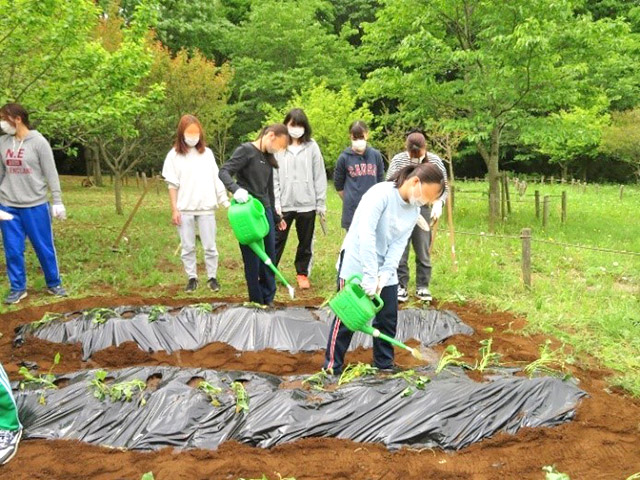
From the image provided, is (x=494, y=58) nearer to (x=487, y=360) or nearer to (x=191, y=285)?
(x=191, y=285)

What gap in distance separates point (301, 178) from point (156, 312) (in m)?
1.80

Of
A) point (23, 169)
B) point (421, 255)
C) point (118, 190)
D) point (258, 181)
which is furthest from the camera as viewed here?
point (118, 190)

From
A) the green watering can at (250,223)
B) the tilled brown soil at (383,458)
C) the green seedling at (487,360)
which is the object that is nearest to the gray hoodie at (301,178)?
the green watering can at (250,223)

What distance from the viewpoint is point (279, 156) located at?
5.00m

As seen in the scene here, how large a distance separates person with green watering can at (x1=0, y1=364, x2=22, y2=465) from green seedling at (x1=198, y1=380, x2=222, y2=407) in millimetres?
808

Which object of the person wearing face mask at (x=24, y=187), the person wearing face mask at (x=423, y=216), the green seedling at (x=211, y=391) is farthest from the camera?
the person wearing face mask at (x=24, y=187)

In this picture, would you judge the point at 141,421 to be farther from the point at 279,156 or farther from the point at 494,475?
the point at 279,156

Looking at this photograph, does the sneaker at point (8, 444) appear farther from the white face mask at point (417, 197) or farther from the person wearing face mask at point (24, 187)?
the person wearing face mask at point (24, 187)

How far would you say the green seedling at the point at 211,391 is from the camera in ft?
8.58

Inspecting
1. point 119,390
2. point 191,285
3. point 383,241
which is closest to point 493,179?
point 191,285

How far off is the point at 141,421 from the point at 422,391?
133cm

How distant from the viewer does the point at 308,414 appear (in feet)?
8.45

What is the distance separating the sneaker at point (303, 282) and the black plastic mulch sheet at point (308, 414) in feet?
8.41

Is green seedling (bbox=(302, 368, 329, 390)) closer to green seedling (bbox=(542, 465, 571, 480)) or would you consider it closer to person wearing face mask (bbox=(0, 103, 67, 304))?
green seedling (bbox=(542, 465, 571, 480))
